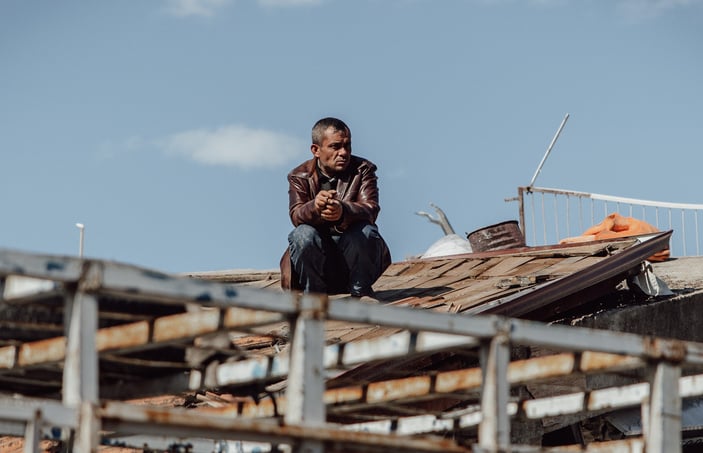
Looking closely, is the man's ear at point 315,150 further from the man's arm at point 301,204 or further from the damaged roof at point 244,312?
the damaged roof at point 244,312

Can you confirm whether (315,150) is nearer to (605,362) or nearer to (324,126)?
(324,126)

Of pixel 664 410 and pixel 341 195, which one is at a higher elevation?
pixel 341 195

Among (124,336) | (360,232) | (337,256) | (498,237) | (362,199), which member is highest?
(498,237)

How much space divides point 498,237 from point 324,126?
161 inches

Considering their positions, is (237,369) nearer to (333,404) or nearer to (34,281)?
(333,404)

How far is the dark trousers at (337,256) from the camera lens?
11.6 m

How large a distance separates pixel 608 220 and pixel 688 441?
4.04 meters

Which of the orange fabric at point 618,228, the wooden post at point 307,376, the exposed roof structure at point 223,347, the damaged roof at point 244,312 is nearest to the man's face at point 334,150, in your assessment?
the damaged roof at point 244,312

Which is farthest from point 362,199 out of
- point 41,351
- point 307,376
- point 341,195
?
point 307,376

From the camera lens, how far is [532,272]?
12.7m

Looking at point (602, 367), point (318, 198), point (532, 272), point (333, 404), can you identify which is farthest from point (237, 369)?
point (532, 272)

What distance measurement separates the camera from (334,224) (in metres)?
11.6

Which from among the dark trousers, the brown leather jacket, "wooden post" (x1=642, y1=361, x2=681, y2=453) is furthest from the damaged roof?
"wooden post" (x1=642, y1=361, x2=681, y2=453)

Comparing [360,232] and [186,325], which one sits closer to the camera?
[186,325]
